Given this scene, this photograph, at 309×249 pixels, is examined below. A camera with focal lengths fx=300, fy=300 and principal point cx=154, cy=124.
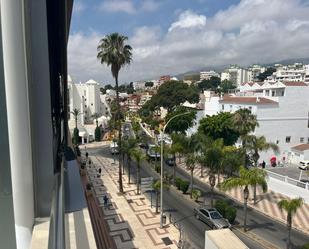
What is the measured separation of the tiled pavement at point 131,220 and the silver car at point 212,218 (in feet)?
8.11

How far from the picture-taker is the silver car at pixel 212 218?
2103cm

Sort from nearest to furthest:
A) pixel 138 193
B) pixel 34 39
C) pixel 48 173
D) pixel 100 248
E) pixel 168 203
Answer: pixel 34 39
pixel 48 173
pixel 100 248
pixel 168 203
pixel 138 193

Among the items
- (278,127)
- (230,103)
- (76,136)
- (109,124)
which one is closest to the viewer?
(278,127)

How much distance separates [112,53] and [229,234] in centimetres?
2046

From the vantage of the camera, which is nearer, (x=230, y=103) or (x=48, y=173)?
(x=48, y=173)

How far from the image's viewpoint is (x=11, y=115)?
5.40 feet

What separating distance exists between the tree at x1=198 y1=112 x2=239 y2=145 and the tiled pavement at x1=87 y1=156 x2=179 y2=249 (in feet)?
43.8

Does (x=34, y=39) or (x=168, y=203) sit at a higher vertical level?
(x=34, y=39)

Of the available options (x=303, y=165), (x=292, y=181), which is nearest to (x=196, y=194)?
(x=292, y=181)

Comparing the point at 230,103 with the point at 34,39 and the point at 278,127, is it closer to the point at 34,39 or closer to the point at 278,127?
the point at 278,127

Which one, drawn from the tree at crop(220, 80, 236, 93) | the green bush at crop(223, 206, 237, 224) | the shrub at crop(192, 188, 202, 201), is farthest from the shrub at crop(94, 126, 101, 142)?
the tree at crop(220, 80, 236, 93)

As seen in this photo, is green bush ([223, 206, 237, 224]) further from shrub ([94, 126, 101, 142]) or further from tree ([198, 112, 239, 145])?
shrub ([94, 126, 101, 142])

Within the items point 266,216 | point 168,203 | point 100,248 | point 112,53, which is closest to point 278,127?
point 266,216

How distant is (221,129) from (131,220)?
2008cm
